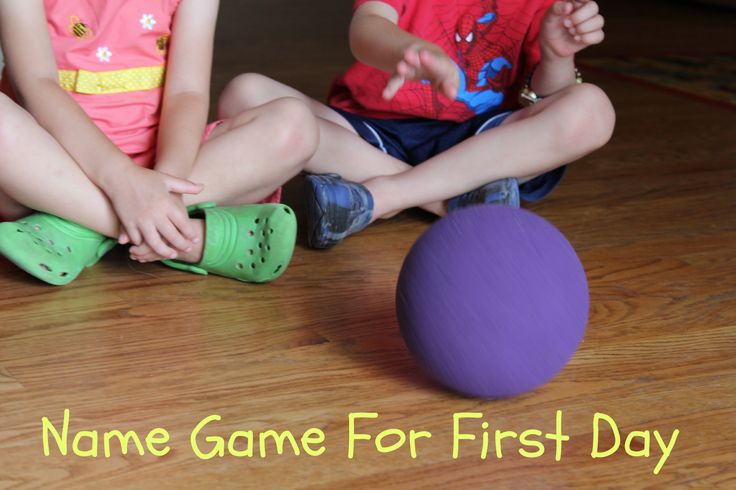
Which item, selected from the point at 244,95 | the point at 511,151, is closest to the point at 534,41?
the point at 511,151

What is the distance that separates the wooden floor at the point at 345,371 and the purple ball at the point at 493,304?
5cm

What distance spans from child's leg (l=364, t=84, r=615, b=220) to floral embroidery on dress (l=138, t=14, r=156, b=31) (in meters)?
0.38

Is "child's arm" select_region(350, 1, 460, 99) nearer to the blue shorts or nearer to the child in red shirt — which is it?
the child in red shirt

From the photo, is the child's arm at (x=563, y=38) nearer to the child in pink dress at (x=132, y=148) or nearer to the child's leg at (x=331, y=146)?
the child's leg at (x=331, y=146)

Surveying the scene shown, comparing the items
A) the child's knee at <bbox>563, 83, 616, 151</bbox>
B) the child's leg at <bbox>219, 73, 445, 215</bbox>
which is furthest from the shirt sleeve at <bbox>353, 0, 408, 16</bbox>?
the child's knee at <bbox>563, 83, 616, 151</bbox>

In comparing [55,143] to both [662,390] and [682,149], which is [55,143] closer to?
[662,390]

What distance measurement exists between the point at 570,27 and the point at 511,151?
20 centimetres

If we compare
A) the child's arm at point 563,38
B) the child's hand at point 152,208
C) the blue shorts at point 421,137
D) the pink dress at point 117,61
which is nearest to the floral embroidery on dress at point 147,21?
the pink dress at point 117,61

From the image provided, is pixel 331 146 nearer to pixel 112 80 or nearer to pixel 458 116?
pixel 458 116

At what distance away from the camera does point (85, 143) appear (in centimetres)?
121

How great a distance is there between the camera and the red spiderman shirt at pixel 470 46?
1555mm

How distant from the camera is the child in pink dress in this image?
3.90ft

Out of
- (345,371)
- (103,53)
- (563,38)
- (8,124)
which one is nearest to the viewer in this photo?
(345,371)

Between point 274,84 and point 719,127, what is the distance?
3.93ft
